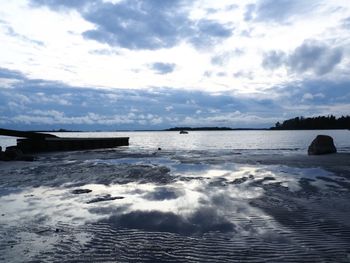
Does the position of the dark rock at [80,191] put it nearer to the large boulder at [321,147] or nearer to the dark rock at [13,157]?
the dark rock at [13,157]

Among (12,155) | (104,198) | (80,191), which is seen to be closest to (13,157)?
(12,155)

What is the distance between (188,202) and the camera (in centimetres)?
1059

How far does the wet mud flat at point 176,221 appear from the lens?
6.06 meters

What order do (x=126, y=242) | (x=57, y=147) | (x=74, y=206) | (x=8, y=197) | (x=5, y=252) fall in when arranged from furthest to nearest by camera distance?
(x=57, y=147) < (x=8, y=197) < (x=74, y=206) < (x=126, y=242) < (x=5, y=252)

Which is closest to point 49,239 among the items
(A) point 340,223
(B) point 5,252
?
(B) point 5,252

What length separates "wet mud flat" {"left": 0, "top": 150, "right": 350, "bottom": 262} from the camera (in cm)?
606

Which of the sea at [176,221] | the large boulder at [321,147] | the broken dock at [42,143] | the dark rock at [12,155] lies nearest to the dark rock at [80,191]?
the sea at [176,221]

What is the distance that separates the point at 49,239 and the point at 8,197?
550cm

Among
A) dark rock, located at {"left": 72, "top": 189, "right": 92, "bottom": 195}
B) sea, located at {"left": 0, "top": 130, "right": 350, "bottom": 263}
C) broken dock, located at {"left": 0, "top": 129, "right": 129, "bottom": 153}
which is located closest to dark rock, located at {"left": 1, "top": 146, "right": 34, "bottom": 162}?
broken dock, located at {"left": 0, "top": 129, "right": 129, "bottom": 153}

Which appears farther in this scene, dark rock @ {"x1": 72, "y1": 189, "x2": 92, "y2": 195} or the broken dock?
the broken dock

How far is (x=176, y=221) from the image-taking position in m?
8.38

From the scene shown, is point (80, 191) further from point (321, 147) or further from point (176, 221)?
point (321, 147)

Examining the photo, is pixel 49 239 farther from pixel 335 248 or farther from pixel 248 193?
pixel 248 193

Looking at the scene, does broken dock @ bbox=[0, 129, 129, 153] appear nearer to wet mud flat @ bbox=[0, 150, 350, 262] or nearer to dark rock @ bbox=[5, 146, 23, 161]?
dark rock @ bbox=[5, 146, 23, 161]
